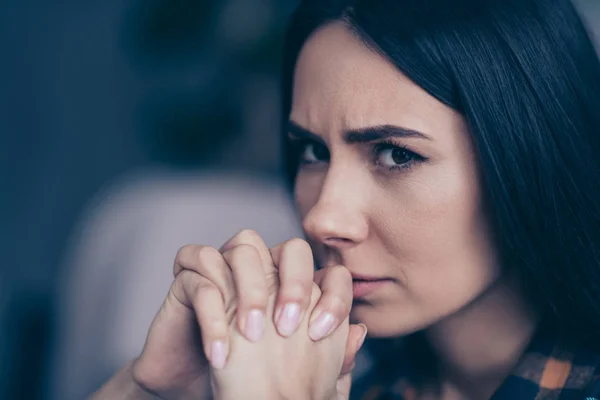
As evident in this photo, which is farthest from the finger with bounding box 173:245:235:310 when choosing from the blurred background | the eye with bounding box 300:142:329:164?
the blurred background

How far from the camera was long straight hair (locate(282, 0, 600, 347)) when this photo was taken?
81 centimetres

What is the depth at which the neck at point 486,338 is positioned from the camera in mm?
966

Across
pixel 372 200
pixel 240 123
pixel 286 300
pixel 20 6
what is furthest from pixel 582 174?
pixel 20 6

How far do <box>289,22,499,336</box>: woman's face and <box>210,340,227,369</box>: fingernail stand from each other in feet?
0.81

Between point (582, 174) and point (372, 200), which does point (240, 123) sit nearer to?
point (372, 200)

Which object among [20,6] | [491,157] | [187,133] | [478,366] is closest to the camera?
[491,157]

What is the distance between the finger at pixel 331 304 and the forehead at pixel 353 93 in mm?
227

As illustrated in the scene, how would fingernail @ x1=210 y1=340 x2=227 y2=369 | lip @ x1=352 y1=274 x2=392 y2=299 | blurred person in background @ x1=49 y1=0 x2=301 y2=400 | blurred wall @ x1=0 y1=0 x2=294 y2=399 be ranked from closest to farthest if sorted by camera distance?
fingernail @ x1=210 y1=340 x2=227 y2=369 < lip @ x1=352 y1=274 x2=392 y2=299 < blurred wall @ x1=0 y1=0 x2=294 y2=399 < blurred person in background @ x1=49 y1=0 x2=301 y2=400

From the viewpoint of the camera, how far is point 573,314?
2.88ft

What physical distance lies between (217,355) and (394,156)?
0.40 meters

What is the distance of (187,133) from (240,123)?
164mm

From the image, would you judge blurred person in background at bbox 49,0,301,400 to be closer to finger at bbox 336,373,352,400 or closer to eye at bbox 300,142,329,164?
eye at bbox 300,142,329,164

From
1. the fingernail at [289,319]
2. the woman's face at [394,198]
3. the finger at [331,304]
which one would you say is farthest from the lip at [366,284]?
the fingernail at [289,319]

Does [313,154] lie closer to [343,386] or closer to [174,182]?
[343,386]
